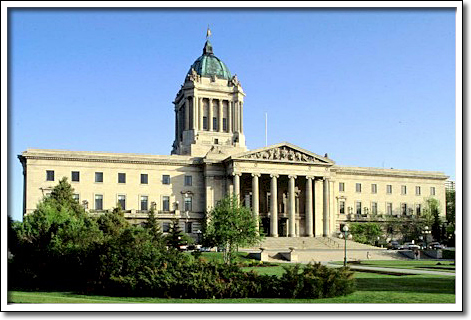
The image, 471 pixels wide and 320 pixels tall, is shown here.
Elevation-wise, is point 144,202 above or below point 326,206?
above

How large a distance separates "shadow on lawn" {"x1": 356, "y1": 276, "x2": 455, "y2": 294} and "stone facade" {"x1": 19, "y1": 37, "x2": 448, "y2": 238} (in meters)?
36.7

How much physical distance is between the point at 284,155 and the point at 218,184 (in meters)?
10.0

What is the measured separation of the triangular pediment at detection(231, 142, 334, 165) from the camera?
7881cm

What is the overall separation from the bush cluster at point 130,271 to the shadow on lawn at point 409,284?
4048 mm

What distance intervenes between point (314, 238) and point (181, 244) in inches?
807

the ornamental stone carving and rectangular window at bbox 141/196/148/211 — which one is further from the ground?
the ornamental stone carving

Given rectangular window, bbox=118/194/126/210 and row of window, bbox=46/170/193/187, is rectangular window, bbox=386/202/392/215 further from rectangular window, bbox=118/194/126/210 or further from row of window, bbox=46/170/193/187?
rectangular window, bbox=118/194/126/210

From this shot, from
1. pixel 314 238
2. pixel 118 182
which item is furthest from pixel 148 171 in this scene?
pixel 314 238

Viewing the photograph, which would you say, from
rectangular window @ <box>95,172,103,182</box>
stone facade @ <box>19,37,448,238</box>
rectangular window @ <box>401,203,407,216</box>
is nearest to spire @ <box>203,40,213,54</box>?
stone facade @ <box>19,37,448,238</box>

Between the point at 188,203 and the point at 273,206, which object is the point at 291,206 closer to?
the point at 273,206

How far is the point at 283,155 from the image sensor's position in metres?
80.4

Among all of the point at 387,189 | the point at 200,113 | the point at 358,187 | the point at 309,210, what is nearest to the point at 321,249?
the point at 309,210

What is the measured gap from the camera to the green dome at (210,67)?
102m

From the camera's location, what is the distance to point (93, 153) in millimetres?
77938
